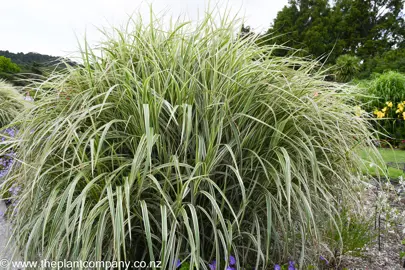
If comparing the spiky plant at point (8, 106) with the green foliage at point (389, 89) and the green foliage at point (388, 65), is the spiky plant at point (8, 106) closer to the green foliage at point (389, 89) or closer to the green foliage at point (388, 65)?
the green foliage at point (389, 89)

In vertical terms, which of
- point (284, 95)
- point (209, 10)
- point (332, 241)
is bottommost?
point (332, 241)

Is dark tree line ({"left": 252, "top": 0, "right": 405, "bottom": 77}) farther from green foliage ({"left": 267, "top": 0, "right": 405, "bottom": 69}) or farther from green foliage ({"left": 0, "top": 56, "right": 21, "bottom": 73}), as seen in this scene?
green foliage ({"left": 0, "top": 56, "right": 21, "bottom": 73})

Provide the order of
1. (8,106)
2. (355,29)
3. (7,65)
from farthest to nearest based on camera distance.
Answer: (7,65), (355,29), (8,106)

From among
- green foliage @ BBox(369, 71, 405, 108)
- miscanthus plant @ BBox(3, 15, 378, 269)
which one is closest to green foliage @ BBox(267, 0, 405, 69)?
green foliage @ BBox(369, 71, 405, 108)

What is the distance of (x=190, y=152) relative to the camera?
1543 mm

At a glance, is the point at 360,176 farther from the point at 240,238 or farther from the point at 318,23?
the point at 318,23

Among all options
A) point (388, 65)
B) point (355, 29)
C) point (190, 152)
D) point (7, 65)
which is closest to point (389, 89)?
point (190, 152)

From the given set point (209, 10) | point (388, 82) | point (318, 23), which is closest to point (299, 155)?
point (209, 10)

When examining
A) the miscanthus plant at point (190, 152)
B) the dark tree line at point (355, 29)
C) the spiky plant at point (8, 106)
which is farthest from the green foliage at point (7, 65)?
the miscanthus plant at point (190, 152)

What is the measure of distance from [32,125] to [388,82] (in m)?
7.59

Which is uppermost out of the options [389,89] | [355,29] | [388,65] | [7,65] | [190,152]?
[355,29]

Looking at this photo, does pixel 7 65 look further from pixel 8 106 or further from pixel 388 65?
pixel 388 65

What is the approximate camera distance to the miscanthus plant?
1327 millimetres

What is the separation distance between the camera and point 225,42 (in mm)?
1812
